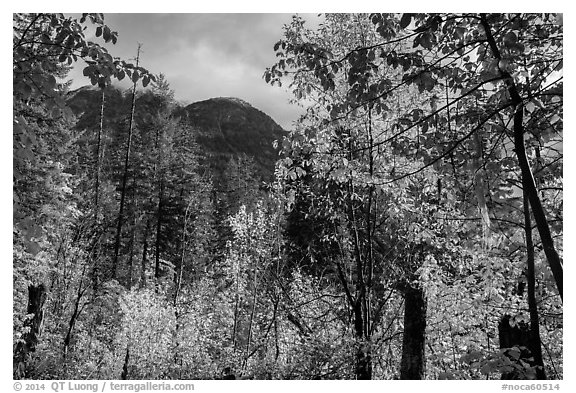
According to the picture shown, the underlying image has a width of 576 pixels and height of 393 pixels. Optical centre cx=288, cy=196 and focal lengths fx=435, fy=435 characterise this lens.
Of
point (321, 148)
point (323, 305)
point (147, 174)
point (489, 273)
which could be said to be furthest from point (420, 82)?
point (147, 174)

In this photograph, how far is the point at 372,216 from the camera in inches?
241

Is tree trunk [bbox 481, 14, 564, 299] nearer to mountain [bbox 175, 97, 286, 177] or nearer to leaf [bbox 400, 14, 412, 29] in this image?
leaf [bbox 400, 14, 412, 29]

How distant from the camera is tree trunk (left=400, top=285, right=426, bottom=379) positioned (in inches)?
226

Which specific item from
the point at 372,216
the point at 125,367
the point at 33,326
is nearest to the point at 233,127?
the point at 125,367

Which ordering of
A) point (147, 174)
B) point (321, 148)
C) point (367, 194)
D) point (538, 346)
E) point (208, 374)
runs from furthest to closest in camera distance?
point (147, 174), point (208, 374), point (367, 194), point (321, 148), point (538, 346)

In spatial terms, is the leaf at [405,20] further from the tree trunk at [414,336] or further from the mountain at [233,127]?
the mountain at [233,127]

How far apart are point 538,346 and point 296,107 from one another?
3.92 m

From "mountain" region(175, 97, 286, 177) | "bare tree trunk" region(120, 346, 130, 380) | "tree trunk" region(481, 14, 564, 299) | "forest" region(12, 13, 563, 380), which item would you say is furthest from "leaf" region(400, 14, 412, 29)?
"mountain" region(175, 97, 286, 177)

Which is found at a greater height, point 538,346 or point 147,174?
point 147,174

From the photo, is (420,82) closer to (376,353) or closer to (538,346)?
(538,346)

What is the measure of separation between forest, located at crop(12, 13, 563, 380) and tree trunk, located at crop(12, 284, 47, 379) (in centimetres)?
3

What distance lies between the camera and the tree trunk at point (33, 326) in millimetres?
8477

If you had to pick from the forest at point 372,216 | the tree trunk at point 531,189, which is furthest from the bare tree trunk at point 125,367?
the tree trunk at point 531,189

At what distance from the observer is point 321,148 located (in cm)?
466
